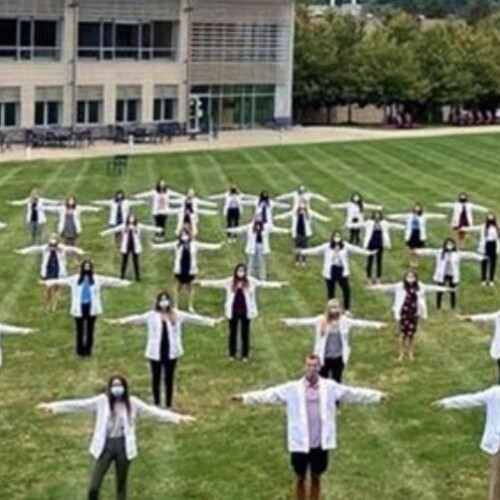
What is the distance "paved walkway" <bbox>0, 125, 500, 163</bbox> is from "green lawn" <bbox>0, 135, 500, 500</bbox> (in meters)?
22.9

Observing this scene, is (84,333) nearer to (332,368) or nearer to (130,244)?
(332,368)

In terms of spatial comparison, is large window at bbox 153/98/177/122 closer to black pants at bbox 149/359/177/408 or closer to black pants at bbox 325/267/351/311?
black pants at bbox 325/267/351/311

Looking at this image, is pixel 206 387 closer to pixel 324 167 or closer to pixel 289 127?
pixel 324 167

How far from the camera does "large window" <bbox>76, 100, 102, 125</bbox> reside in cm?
7588

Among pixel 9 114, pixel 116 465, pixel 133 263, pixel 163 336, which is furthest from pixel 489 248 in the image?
pixel 9 114

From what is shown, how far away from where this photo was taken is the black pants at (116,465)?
52.5 ft

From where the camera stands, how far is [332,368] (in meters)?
20.5

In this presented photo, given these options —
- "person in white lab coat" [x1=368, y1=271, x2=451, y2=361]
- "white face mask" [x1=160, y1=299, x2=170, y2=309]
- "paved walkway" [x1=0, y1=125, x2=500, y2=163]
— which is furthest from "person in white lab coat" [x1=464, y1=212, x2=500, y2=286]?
"paved walkway" [x1=0, y1=125, x2=500, y2=163]

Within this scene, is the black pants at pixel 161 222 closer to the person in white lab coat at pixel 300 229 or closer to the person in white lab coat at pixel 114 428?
→ the person in white lab coat at pixel 300 229

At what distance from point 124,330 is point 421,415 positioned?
25.1ft

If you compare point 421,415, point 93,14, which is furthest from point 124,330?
point 93,14

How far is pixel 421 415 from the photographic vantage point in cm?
2191

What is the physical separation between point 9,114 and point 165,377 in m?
52.8

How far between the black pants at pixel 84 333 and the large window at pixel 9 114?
47.6m
